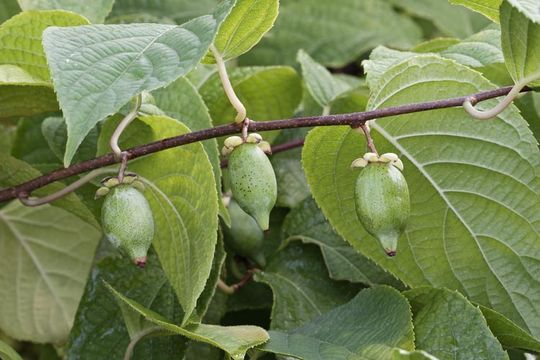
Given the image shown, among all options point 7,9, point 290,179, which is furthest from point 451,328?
point 7,9

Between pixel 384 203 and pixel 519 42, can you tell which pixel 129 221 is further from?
pixel 519 42

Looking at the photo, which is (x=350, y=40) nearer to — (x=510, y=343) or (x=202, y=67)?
(x=202, y=67)

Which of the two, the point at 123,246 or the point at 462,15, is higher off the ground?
the point at 123,246

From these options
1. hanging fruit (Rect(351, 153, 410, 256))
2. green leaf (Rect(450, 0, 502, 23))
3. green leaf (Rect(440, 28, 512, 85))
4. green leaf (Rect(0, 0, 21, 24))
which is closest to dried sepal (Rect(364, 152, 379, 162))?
hanging fruit (Rect(351, 153, 410, 256))

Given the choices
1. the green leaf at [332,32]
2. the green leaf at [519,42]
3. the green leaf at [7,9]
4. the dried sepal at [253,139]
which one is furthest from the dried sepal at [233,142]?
the green leaf at [332,32]

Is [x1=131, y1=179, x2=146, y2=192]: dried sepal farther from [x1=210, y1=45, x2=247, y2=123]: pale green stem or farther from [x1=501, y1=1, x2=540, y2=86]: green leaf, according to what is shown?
[x1=501, y1=1, x2=540, y2=86]: green leaf

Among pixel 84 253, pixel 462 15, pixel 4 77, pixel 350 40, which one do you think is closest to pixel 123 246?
pixel 4 77
